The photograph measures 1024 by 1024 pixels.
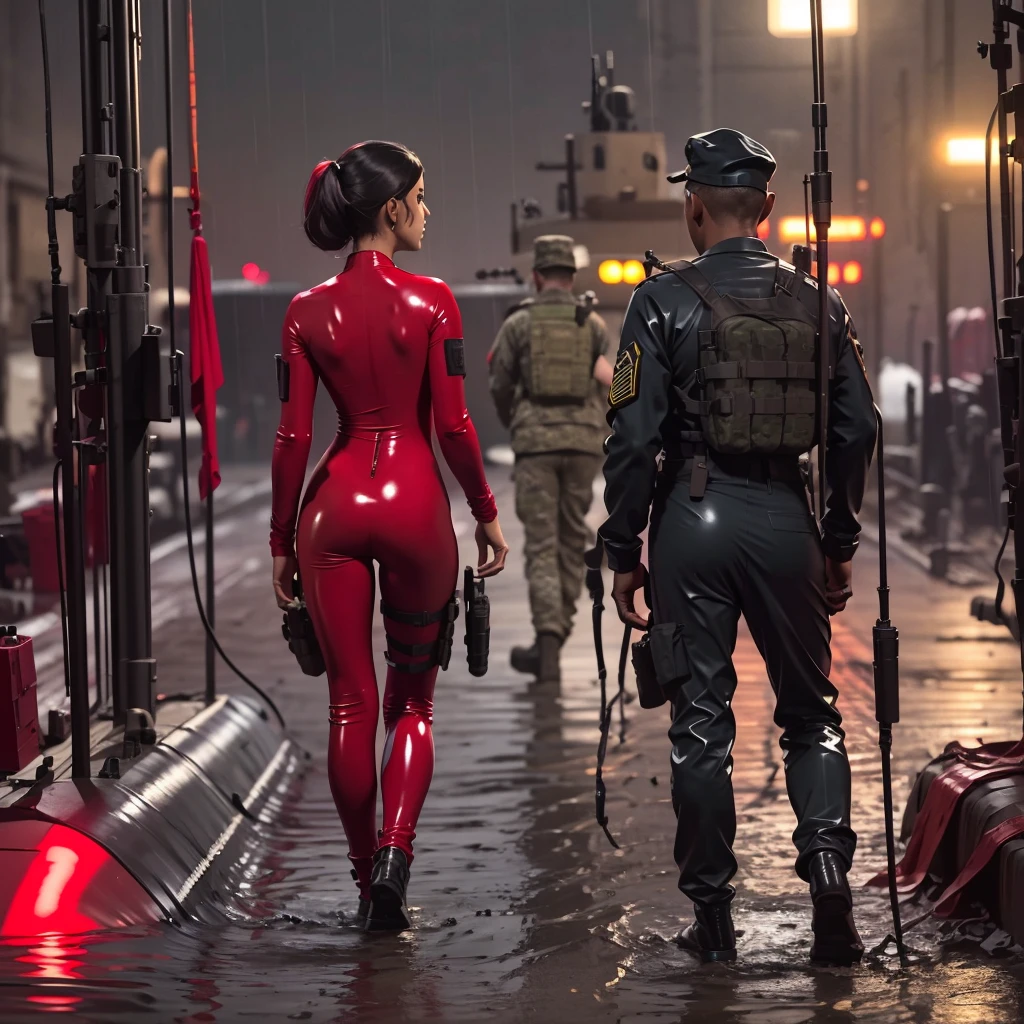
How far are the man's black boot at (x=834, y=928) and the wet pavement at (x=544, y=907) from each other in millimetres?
50

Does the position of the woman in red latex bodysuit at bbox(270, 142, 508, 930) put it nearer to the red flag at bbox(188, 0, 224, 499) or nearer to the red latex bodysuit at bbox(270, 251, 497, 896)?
the red latex bodysuit at bbox(270, 251, 497, 896)

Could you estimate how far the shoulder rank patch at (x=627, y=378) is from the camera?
3.59 meters

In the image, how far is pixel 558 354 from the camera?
760 cm

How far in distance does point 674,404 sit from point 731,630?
0.51 m

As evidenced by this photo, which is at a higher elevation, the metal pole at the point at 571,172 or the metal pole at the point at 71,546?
the metal pole at the point at 571,172

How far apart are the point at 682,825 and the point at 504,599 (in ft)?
23.6

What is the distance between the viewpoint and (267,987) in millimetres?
3176

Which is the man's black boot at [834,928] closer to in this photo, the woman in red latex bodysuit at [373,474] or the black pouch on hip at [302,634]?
the woman in red latex bodysuit at [373,474]

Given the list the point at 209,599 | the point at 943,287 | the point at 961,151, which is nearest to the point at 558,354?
the point at 209,599

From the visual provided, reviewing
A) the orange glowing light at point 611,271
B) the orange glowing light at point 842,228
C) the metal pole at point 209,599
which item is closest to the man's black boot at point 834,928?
the metal pole at point 209,599

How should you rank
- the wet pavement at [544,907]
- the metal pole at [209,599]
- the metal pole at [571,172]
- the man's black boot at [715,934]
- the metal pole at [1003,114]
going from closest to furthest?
the wet pavement at [544,907] → the man's black boot at [715,934] → the metal pole at [1003,114] → the metal pole at [209,599] → the metal pole at [571,172]

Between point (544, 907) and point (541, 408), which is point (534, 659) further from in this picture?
point (544, 907)

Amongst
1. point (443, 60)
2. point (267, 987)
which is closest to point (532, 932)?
point (267, 987)

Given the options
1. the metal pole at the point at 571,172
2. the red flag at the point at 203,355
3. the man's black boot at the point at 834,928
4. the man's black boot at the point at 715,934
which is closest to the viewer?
the man's black boot at the point at 834,928
